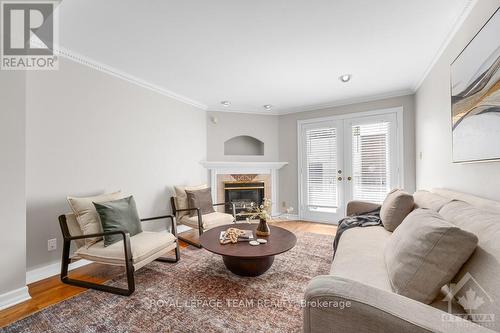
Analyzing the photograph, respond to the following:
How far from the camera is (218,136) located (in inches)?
189

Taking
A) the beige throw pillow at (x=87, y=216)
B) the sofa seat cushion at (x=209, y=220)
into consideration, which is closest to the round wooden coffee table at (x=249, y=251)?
the sofa seat cushion at (x=209, y=220)

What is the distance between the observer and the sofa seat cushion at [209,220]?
129 inches

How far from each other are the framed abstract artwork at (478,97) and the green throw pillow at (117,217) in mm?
3115

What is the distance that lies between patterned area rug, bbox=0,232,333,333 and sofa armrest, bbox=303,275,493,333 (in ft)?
2.90

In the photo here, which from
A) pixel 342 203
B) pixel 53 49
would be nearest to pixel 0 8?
pixel 53 49

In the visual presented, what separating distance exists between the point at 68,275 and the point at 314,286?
2.73m

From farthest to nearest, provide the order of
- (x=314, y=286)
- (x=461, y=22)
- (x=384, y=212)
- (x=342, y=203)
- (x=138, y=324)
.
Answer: (x=342, y=203), (x=384, y=212), (x=461, y=22), (x=138, y=324), (x=314, y=286)

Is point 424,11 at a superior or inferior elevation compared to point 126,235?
superior

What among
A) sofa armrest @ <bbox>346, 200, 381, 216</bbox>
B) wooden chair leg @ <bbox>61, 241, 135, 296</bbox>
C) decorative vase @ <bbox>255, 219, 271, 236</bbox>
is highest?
sofa armrest @ <bbox>346, 200, 381, 216</bbox>

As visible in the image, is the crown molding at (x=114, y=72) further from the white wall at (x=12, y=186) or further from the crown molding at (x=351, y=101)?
the crown molding at (x=351, y=101)

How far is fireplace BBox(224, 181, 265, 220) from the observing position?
4.80 metres

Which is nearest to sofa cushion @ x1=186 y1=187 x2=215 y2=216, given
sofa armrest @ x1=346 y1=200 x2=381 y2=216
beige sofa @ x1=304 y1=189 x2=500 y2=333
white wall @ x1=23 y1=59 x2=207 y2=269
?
white wall @ x1=23 y1=59 x2=207 y2=269

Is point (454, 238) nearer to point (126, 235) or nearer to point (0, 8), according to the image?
point (126, 235)

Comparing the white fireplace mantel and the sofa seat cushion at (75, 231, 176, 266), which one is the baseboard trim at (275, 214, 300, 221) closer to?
the white fireplace mantel
